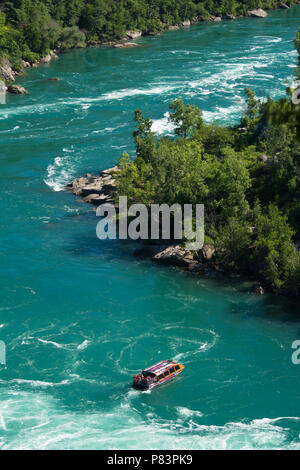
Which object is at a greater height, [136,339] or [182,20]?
[182,20]

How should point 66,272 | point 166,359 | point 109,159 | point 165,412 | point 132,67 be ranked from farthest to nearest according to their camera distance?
1. point 132,67
2. point 109,159
3. point 66,272
4. point 166,359
5. point 165,412

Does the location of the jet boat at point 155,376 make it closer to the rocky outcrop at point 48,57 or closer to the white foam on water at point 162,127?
the white foam on water at point 162,127

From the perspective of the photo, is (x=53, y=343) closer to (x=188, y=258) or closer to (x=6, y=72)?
(x=188, y=258)

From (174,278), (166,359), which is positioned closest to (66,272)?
(174,278)

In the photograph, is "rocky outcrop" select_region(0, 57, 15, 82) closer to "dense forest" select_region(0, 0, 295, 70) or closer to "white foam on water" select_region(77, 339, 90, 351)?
"dense forest" select_region(0, 0, 295, 70)

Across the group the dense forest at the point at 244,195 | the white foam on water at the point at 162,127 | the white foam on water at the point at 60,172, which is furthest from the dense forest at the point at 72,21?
the dense forest at the point at 244,195
